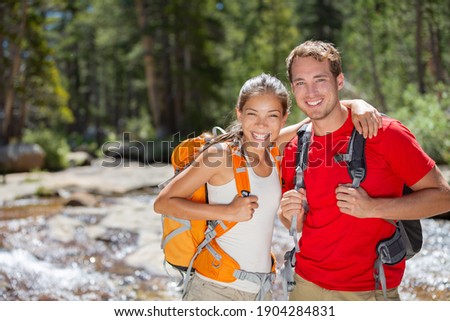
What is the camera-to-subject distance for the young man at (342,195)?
7.97 feet

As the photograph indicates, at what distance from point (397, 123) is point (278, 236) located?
6649 mm

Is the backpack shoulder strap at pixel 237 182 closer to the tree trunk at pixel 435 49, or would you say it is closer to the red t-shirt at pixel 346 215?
the red t-shirt at pixel 346 215

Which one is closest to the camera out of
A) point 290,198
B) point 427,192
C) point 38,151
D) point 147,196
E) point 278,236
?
point 427,192

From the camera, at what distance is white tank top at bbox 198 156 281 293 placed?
9.01ft

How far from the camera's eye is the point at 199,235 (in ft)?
9.23

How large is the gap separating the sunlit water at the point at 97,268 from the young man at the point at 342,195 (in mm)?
3181

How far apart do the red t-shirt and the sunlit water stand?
319 centimetres

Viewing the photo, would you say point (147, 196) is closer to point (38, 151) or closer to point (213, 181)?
point (38, 151)

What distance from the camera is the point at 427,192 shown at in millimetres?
2418

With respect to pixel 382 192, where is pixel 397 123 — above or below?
above

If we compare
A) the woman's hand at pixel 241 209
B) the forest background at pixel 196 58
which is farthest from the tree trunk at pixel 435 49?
the woman's hand at pixel 241 209

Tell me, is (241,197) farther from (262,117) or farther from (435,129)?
(435,129)

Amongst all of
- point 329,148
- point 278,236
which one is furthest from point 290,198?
point 278,236

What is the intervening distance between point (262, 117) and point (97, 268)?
18.1 ft
